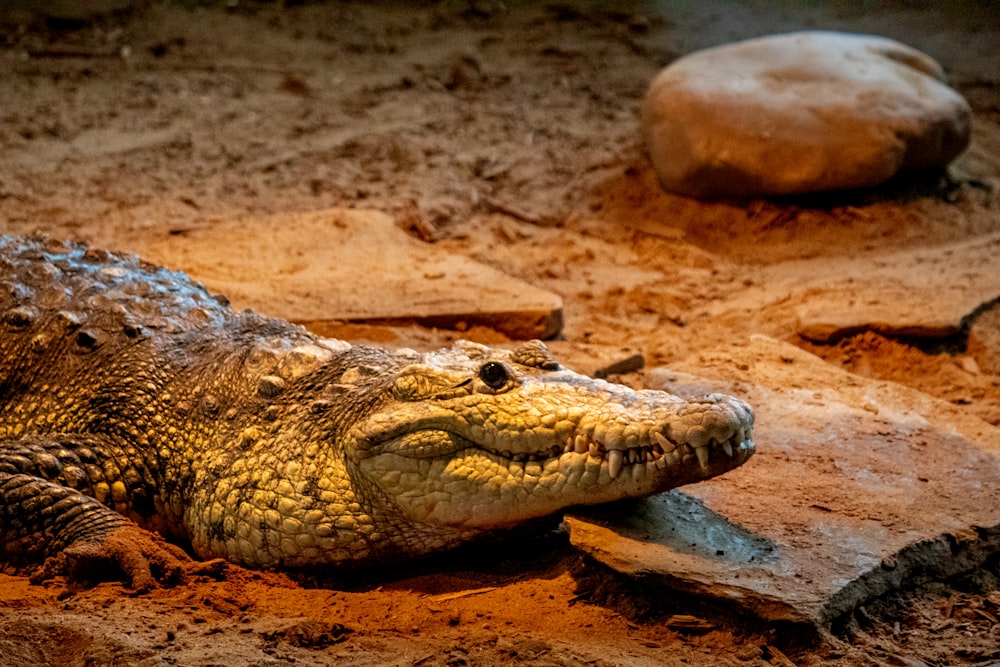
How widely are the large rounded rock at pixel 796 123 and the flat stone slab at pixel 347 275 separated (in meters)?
2.51

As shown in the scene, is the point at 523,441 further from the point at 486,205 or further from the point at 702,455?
the point at 486,205

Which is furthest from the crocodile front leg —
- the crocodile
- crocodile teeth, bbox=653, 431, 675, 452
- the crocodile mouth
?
crocodile teeth, bbox=653, 431, 675, 452

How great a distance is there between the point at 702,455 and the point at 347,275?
3.87 meters

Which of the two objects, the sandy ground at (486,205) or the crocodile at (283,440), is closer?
the sandy ground at (486,205)

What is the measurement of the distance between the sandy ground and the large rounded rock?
30cm

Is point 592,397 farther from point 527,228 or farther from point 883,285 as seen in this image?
point 527,228

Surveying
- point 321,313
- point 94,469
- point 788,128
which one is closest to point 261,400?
point 94,469

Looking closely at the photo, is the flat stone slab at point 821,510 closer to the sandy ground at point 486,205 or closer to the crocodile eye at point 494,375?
the sandy ground at point 486,205

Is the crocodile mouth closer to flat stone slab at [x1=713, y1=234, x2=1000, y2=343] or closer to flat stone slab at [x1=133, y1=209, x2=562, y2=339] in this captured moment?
flat stone slab at [x1=133, y1=209, x2=562, y2=339]

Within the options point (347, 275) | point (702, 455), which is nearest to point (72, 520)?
point (702, 455)

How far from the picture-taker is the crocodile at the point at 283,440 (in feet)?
11.0

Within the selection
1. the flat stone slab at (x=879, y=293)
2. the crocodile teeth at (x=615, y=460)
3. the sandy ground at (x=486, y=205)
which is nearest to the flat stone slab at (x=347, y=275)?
the sandy ground at (x=486, y=205)

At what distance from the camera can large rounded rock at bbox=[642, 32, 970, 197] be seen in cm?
832

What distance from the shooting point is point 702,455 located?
319 centimetres
